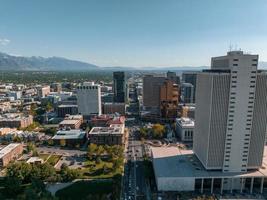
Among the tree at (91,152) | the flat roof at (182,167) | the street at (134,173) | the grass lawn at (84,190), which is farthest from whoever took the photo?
the tree at (91,152)

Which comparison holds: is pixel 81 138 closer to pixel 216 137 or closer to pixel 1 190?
pixel 1 190

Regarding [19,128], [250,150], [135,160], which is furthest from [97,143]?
[250,150]

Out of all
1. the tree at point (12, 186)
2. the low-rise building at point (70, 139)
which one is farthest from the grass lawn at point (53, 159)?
the tree at point (12, 186)

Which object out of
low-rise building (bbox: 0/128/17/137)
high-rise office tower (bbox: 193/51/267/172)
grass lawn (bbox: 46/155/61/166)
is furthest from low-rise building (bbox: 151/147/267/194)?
low-rise building (bbox: 0/128/17/137)

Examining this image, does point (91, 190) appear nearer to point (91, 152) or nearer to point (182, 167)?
point (91, 152)

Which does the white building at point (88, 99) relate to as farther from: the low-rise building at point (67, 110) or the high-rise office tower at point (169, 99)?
the high-rise office tower at point (169, 99)

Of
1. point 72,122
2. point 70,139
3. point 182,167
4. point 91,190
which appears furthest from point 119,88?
point 91,190
